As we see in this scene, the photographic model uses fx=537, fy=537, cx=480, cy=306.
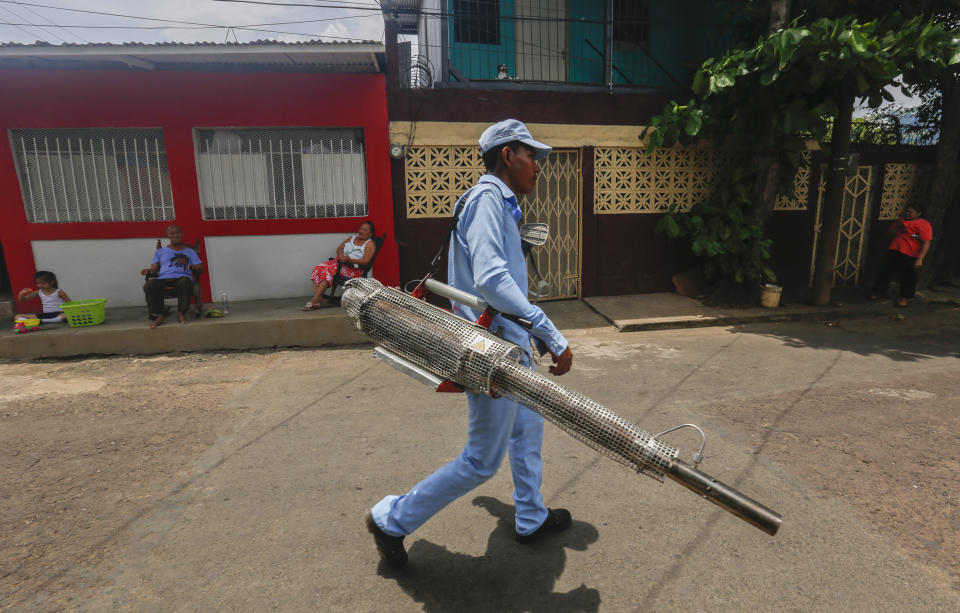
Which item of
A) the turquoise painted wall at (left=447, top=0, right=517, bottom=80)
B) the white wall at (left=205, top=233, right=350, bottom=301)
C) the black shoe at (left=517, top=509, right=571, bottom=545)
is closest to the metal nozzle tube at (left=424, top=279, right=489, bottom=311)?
the black shoe at (left=517, top=509, right=571, bottom=545)

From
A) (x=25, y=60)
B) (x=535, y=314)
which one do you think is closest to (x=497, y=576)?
(x=535, y=314)

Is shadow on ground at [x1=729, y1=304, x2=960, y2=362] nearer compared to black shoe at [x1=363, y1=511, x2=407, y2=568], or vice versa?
black shoe at [x1=363, y1=511, x2=407, y2=568]

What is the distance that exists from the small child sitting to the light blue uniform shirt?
5695mm

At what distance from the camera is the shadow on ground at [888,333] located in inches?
218

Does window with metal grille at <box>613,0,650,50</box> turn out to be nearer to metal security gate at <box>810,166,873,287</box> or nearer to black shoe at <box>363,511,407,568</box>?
metal security gate at <box>810,166,873,287</box>

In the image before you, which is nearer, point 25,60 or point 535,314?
point 535,314

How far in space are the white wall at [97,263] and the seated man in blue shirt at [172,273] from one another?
0.55 m

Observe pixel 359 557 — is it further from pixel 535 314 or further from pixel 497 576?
pixel 535 314

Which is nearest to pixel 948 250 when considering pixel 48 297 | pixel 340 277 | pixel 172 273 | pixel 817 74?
pixel 817 74

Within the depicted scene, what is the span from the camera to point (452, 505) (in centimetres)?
274

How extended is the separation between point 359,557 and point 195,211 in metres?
5.48

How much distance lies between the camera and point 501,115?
698 cm

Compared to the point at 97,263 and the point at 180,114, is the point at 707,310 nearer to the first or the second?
the point at 180,114

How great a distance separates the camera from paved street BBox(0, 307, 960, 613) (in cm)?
214
